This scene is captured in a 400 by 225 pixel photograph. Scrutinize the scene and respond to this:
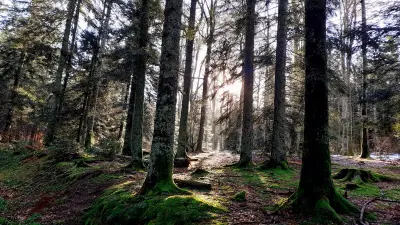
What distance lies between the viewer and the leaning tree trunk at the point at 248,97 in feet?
38.9

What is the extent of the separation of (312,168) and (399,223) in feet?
5.45

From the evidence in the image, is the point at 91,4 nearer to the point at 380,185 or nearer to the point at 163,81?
the point at 163,81

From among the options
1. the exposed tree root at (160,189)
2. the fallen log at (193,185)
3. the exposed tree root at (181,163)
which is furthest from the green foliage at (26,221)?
the exposed tree root at (181,163)

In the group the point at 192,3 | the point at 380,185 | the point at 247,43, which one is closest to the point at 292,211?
the point at 380,185

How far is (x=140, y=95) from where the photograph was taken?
1066 centimetres

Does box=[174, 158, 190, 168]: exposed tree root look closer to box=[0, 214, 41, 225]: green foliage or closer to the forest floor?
the forest floor

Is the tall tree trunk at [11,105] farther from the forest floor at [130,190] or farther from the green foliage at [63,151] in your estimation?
the green foliage at [63,151]

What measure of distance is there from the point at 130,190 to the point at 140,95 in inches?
172

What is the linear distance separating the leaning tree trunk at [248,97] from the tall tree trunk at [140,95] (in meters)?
4.28

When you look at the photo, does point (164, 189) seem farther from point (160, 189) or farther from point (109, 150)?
point (109, 150)

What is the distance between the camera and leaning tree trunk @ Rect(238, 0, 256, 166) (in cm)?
1184

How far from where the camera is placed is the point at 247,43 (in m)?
12.3

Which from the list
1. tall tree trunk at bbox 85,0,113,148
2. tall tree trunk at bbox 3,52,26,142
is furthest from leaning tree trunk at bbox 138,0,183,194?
tall tree trunk at bbox 3,52,26,142

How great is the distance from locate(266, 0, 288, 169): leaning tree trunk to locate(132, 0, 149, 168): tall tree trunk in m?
5.20
